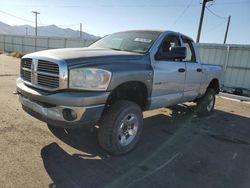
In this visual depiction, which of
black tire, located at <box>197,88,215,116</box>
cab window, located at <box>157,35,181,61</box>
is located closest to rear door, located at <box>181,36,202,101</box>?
cab window, located at <box>157,35,181,61</box>

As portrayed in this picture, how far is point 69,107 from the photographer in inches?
127

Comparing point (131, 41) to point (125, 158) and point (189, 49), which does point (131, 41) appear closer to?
point (189, 49)

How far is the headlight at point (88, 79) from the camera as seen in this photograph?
10.9 feet

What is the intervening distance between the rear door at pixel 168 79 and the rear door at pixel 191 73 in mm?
257

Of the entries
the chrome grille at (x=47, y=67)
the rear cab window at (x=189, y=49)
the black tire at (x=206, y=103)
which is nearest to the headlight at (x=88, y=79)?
the chrome grille at (x=47, y=67)

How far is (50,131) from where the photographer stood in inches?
183

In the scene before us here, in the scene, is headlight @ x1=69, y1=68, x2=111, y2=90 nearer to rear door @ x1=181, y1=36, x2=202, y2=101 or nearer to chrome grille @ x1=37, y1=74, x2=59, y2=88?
chrome grille @ x1=37, y1=74, x2=59, y2=88

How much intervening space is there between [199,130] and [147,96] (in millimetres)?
2040

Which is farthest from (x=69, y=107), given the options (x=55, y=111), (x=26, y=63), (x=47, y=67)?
(x=26, y=63)

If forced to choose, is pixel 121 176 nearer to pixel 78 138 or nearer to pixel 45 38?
pixel 78 138

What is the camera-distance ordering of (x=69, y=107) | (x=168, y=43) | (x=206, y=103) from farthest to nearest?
1. (x=206, y=103)
2. (x=168, y=43)
3. (x=69, y=107)

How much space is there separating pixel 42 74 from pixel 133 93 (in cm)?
155

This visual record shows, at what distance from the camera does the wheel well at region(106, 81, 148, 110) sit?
3961 millimetres

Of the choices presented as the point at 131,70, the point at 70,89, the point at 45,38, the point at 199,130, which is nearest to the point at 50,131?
the point at 70,89
